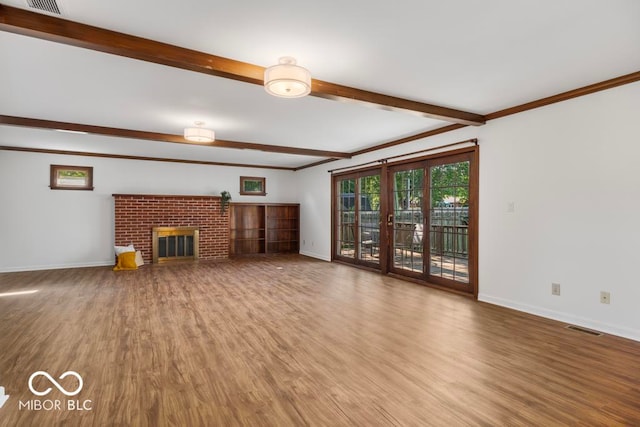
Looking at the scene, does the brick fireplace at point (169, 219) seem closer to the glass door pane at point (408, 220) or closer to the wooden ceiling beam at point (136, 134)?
the wooden ceiling beam at point (136, 134)

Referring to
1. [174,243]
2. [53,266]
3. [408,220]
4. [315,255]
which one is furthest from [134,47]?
[315,255]

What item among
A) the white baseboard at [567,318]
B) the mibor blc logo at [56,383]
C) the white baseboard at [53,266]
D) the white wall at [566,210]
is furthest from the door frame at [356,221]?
the white baseboard at [53,266]

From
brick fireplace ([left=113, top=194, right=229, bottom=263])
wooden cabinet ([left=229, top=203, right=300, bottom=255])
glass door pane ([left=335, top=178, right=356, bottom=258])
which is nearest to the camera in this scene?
glass door pane ([left=335, top=178, right=356, bottom=258])

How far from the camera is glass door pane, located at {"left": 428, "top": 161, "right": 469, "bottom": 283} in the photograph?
4781 millimetres

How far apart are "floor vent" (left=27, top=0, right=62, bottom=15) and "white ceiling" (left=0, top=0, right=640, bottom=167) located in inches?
2.3

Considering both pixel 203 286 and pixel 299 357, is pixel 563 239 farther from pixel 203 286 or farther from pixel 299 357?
pixel 203 286

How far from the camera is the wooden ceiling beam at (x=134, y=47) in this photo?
212 cm

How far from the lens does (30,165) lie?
6742 mm

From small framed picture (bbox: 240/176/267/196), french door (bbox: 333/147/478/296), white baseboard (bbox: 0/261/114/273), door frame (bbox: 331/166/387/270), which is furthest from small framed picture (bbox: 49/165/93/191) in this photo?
french door (bbox: 333/147/478/296)

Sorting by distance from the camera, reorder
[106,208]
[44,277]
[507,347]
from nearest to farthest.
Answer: [507,347], [44,277], [106,208]

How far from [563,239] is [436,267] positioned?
189cm

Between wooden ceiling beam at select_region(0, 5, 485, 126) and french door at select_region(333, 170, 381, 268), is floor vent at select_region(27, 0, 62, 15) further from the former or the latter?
french door at select_region(333, 170, 381, 268)

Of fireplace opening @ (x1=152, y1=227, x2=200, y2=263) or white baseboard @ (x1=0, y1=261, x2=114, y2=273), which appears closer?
white baseboard @ (x1=0, y1=261, x2=114, y2=273)

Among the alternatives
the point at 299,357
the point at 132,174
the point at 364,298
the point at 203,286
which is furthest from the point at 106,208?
the point at 299,357
